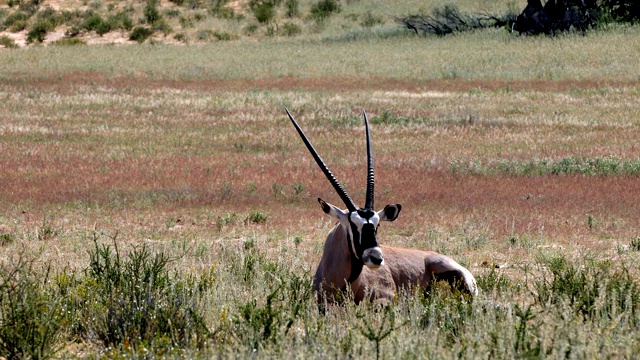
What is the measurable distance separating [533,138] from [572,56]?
1685cm

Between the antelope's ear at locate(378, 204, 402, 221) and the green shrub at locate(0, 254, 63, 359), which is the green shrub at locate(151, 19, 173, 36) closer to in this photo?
the antelope's ear at locate(378, 204, 402, 221)

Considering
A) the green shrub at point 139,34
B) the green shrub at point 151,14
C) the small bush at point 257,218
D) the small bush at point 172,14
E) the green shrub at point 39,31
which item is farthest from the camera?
the small bush at point 172,14

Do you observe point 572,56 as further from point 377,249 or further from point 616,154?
point 377,249

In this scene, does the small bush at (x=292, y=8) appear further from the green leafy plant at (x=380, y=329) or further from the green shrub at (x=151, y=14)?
the green leafy plant at (x=380, y=329)

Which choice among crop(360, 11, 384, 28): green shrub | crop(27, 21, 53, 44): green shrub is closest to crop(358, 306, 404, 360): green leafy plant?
crop(360, 11, 384, 28): green shrub

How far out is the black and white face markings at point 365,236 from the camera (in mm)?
7398

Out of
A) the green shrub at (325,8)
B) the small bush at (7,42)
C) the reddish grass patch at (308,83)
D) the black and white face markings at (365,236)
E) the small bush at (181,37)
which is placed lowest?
the reddish grass patch at (308,83)

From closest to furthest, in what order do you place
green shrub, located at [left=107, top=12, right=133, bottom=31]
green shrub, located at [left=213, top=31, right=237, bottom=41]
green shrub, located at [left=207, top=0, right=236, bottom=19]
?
green shrub, located at [left=213, top=31, right=237, bottom=41]
green shrub, located at [left=107, top=12, right=133, bottom=31]
green shrub, located at [left=207, top=0, right=236, bottom=19]

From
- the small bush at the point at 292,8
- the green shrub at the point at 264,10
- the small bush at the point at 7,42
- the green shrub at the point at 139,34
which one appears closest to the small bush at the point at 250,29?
the green shrub at the point at 264,10

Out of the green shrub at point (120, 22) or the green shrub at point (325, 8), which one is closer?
the green shrub at point (120, 22)

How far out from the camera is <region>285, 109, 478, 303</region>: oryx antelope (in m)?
7.68

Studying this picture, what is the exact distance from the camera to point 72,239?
12531 mm

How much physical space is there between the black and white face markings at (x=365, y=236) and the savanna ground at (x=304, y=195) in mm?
406

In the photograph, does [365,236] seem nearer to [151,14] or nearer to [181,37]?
[181,37]
